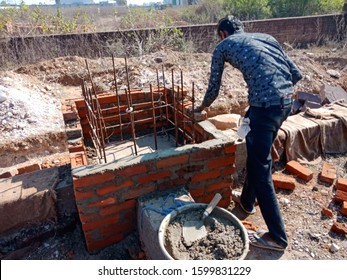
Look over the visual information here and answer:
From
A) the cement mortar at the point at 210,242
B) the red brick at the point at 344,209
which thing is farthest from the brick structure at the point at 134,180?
the red brick at the point at 344,209

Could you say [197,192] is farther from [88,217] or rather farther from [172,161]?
[88,217]

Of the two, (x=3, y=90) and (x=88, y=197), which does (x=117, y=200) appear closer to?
(x=88, y=197)

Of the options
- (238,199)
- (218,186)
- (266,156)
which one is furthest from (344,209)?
(218,186)

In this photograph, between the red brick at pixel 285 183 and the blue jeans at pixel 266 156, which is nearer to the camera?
the blue jeans at pixel 266 156

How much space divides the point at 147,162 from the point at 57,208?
109cm

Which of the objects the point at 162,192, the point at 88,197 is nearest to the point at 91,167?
the point at 88,197

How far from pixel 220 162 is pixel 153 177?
679 millimetres

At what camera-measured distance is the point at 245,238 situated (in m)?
2.00

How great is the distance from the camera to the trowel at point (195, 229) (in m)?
2.07

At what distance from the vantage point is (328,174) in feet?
12.7

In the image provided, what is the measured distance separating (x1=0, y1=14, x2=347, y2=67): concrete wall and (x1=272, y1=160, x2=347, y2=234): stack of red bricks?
20.8 ft

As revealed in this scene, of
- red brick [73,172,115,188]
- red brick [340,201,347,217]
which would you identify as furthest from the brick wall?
red brick [340,201,347,217]

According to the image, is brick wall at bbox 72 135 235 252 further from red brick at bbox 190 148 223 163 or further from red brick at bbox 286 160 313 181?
red brick at bbox 286 160 313 181

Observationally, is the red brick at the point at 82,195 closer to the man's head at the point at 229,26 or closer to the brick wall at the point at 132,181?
→ the brick wall at the point at 132,181
